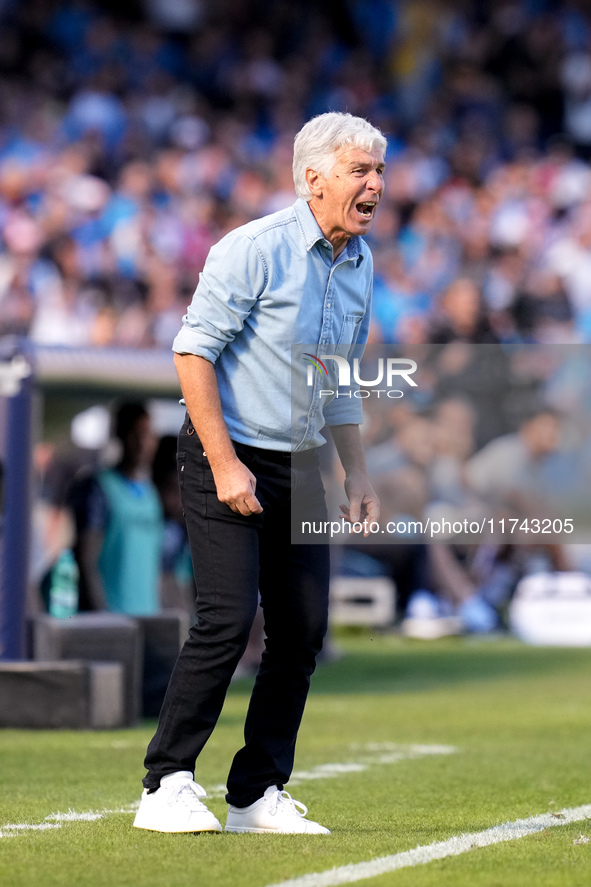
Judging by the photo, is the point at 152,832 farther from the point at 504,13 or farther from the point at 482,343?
the point at 504,13

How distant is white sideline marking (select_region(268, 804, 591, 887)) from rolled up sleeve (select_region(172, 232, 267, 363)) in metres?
1.34

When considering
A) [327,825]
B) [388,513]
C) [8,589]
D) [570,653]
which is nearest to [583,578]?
[570,653]

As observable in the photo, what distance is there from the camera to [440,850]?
399cm

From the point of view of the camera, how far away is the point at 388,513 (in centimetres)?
1088

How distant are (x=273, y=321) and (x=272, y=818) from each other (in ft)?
4.47

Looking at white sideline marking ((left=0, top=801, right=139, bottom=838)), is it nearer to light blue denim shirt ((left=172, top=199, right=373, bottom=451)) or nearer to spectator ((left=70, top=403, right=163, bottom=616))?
light blue denim shirt ((left=172, top=199, right=373, bottom=451))

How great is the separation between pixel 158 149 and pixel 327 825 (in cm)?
1417

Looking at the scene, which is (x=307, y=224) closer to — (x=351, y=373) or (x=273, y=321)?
(x=273, y=321)

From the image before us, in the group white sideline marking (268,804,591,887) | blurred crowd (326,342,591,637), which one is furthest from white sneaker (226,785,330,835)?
blurred crowd (326,342,591,637)

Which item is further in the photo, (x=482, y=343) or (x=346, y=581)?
(x=482, y=343)

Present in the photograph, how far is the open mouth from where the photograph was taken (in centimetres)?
412

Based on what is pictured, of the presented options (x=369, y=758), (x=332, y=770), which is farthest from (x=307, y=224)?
(x=369, y=758)

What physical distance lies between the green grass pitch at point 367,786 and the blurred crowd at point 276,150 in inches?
195

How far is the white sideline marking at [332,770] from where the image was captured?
4.38m
